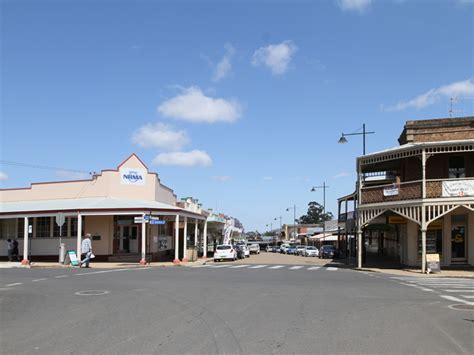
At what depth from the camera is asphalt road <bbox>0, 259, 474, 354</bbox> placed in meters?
7.87

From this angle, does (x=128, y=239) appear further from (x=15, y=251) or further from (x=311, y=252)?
(x=311, y=252)

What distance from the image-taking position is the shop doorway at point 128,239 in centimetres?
3538

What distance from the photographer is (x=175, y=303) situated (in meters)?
12.3

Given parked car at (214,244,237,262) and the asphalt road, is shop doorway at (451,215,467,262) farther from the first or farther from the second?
parked car at (214,244,237,262)

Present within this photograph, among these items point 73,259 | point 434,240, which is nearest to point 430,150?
point 434,240

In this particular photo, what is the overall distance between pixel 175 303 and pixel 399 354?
626 cm

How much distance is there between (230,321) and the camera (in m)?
9.85

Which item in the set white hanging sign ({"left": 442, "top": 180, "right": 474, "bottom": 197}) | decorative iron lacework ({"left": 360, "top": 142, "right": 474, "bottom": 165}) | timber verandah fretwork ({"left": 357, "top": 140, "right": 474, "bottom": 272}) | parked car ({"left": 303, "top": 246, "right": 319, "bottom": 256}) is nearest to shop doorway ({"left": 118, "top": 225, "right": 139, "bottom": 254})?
timber verandah fretwork ({"left": 357, "top": 140, "right": 474, "bottom": 272})

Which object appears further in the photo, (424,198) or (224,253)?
(224,253)

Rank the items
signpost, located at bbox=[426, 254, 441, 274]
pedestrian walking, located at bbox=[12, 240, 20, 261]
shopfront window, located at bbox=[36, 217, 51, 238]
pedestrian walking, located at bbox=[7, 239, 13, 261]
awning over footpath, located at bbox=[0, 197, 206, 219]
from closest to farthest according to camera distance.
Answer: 1. signpost, located at bbox=[426, 254, 441, 274]
2. awning over footpath, located at bbox=[0, 197, 206, 219]
3. pedestrian walking, located at bbox=[7, 239, 13, 261]
4. pedestrian walking, located at bbox=[12, 240, 20, 261]
5. shopfront window, located at bbox=[36, 217, 51, 238]

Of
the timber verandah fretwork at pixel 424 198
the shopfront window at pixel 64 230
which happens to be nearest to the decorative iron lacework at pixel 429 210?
the timber verandah fretwork at pixel 424 198

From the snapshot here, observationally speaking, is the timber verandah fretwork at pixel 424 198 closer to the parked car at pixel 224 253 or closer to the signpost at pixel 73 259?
the parked car at pixel 224 253

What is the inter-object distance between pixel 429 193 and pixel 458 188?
1.43 m

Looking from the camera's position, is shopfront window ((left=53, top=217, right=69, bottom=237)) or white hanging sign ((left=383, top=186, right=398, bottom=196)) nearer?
white hanging sign ((left=383, top=186, right=398, bottom=196))
